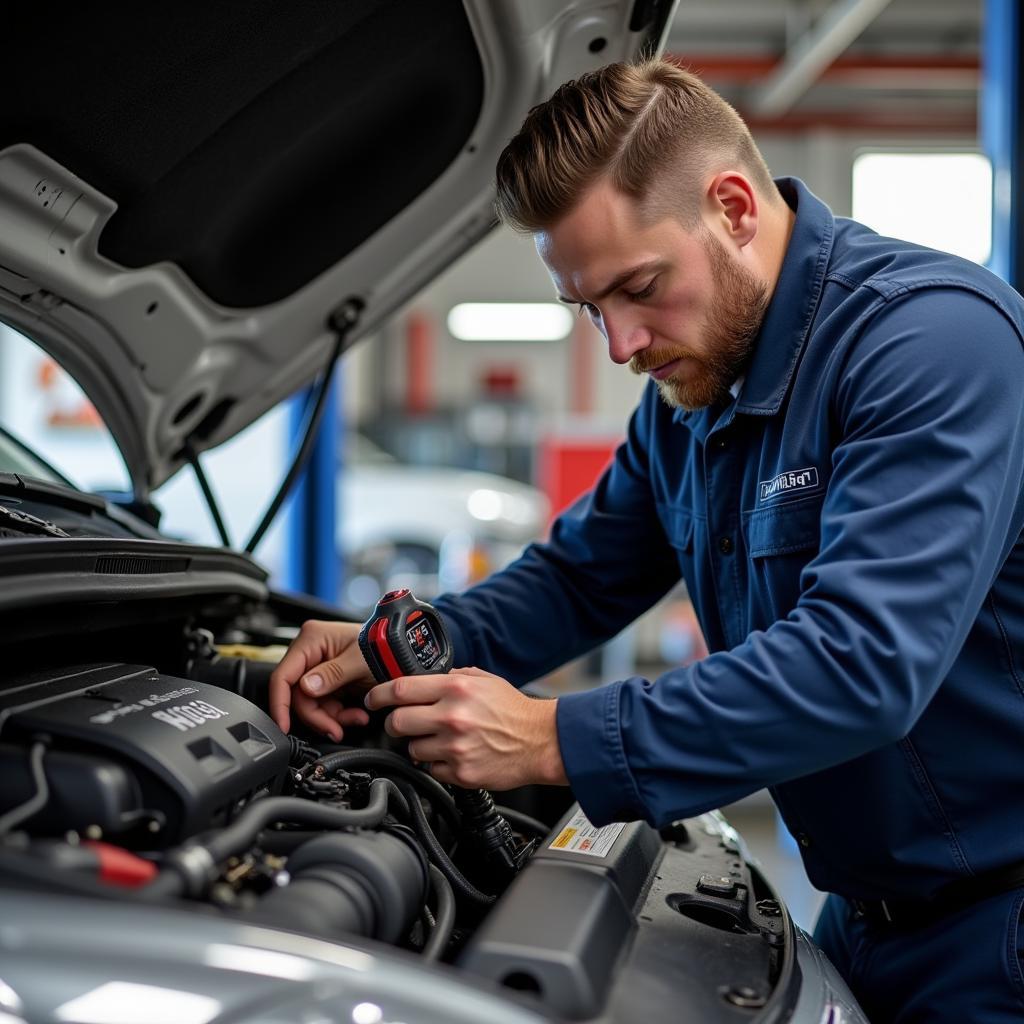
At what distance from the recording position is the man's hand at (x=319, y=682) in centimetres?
128

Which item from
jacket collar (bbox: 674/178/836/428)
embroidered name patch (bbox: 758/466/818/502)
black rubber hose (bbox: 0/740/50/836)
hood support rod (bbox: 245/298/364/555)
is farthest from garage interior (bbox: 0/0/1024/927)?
black rubber hose (bbox: 0/740/50/836)

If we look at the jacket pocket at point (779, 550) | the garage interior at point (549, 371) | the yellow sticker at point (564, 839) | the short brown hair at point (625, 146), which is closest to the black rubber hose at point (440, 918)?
the yellow sticker at point (564, 839)

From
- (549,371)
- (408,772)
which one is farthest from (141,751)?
(549,371)

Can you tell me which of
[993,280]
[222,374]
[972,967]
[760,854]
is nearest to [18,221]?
[222,374]

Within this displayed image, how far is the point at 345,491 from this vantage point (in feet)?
26.7

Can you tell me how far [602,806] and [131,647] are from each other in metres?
0.64

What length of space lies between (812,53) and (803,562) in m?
6.12

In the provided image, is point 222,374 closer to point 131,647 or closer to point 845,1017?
point 131,647

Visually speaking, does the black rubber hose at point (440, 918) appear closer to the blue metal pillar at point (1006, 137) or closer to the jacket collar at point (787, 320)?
the jacket collar at point (787, 320)

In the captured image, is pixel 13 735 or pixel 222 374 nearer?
pixel 13 735

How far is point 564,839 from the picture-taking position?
43.2 inches

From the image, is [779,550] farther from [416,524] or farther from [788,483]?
[416,524]

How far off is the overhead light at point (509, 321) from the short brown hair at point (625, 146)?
1029 cm

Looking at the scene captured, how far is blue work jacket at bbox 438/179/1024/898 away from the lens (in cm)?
93
